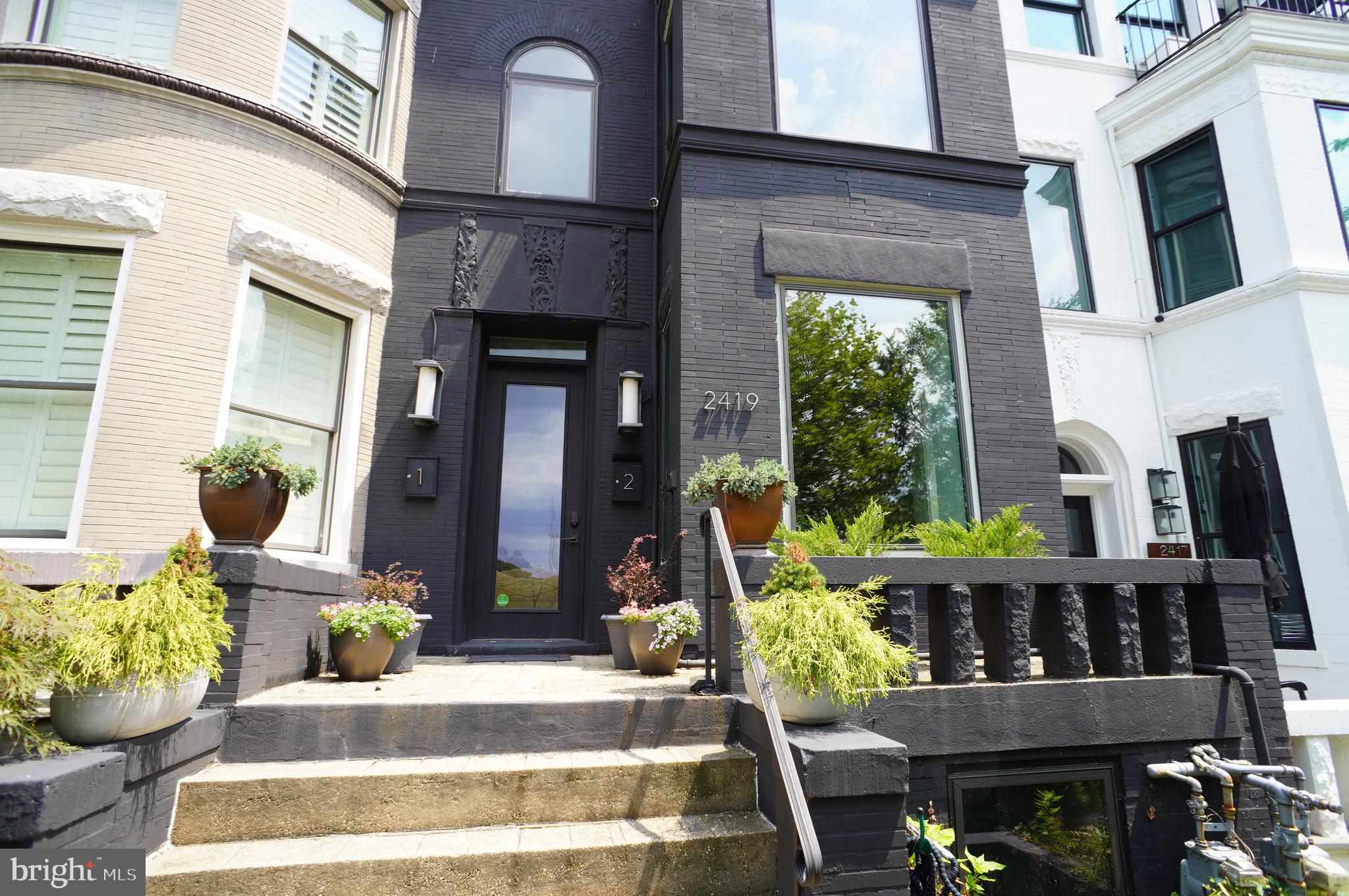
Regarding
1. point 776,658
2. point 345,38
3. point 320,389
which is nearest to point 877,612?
point 776,658

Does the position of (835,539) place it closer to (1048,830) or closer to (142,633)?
(1048,830)

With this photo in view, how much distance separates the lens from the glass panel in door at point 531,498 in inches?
248

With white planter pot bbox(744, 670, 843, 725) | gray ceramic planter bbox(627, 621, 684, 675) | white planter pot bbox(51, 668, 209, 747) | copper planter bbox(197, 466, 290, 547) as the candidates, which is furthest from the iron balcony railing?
white planter pot bbox(51, 668, 209, 747)

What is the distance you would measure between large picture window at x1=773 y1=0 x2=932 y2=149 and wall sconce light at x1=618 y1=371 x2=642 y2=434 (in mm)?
2489

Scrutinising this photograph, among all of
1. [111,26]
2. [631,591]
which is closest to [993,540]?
[631,591]

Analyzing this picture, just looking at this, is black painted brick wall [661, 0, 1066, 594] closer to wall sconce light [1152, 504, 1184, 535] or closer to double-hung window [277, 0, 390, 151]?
double-hung window [277, 0, 390, 151]

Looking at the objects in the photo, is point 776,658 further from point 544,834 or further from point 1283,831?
point 1283,831

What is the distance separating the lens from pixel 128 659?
254 centimetres

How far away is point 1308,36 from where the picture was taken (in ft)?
25.0

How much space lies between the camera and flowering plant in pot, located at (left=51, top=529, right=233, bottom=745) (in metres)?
2.48

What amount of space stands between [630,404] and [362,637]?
302 cm

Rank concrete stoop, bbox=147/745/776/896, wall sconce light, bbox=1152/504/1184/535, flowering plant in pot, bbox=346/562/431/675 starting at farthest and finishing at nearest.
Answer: wall sconce light, bbox=1152/504/1184/535, flowering plant in pot, bbox=346/562/431/675, concrete stoop, bbox=147/745/776/896

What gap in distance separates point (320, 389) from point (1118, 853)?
6.04 metres

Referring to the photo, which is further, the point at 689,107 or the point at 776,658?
the point at 689,107
